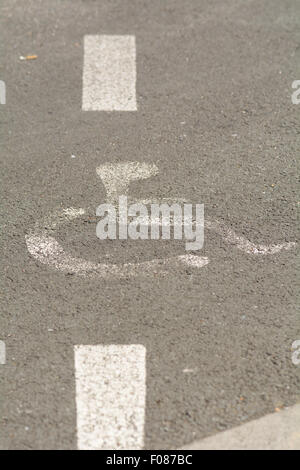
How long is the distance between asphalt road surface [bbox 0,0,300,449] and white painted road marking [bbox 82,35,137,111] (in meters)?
0.08

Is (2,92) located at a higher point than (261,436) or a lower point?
higher

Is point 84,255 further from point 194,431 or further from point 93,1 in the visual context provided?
point 93,1

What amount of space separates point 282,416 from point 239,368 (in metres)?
0.44

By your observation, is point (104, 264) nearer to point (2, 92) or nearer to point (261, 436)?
point (261, 436)

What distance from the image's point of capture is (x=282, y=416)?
4.39 meters

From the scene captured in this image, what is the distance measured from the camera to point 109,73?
7.51 metres

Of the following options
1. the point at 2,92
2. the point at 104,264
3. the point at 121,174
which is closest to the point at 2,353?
the point at 104,264

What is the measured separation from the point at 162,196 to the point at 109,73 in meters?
2.07

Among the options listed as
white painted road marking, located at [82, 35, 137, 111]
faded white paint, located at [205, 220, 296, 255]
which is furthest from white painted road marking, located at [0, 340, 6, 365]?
white painted road marking, located at [82, 35, 137, 111]

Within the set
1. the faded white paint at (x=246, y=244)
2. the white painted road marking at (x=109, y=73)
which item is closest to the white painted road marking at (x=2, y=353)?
the faded white paint at (x=246, y=244)

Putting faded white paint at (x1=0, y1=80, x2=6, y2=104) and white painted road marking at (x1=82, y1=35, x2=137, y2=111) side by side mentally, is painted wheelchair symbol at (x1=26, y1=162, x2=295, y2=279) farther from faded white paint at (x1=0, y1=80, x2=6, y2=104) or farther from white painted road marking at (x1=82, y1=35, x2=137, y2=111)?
faded white paint at (x1=0, y1=80, x2=6, y2=104)

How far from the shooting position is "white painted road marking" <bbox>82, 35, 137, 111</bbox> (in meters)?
7.15

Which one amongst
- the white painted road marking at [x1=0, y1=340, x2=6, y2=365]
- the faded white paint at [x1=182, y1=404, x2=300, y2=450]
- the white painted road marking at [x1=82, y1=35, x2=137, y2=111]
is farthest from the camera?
the white painted road marking at [x1=82, y1=35, x2=137, y2=111]
